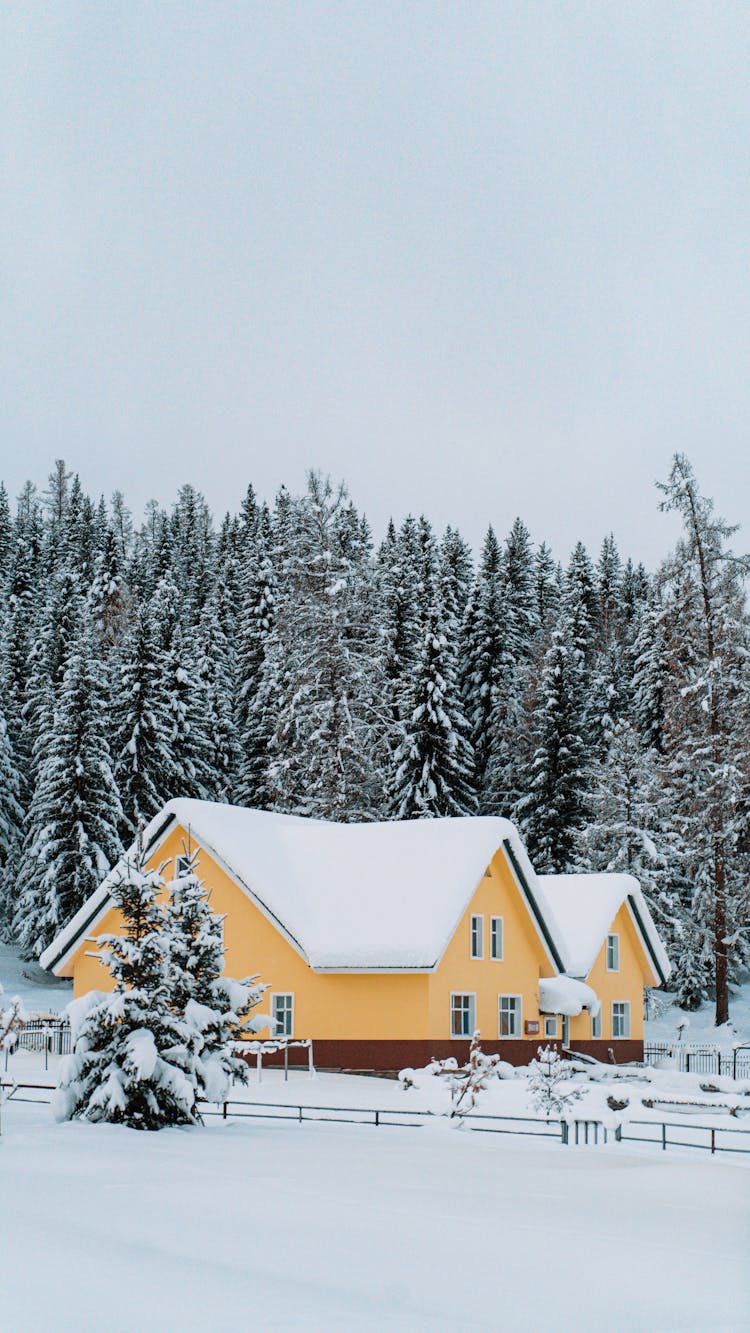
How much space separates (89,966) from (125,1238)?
30.9 meters

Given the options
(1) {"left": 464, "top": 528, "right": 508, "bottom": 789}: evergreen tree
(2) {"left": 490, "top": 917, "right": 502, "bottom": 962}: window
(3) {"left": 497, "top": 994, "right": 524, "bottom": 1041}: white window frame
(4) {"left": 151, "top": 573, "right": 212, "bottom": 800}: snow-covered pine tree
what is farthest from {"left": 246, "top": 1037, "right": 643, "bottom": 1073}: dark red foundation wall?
(1) {"left": 464, "top": 528, "right": 508, "bottom": 789}: evergreen tree

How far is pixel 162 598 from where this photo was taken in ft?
266

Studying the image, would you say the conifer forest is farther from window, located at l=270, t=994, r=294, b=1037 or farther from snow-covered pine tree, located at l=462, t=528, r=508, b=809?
window, located at l=270, t=994, r=294, b=1037

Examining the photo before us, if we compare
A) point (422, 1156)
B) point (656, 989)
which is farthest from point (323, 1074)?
point (656, 989)

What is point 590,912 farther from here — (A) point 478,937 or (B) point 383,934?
(B) point 383,934

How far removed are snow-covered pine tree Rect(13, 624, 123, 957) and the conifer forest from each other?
0.36ft

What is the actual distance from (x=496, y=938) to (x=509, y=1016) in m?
2.28

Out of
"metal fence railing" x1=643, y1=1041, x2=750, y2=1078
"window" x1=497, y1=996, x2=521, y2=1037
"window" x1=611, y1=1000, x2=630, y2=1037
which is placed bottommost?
"metal fence railing" x1=643, y1=1041, x2=750, y2=1078

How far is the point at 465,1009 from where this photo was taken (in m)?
38.5

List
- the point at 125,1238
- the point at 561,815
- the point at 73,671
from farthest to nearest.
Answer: the point at 561,815 < the point at 73,671 < the point at 125,1238

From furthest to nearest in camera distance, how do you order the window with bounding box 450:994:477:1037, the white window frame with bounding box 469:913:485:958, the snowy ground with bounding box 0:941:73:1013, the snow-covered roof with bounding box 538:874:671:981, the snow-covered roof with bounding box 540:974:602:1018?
the snowy ground with bounding box 0:941:73:1013
the snow-covered roof with bounding box 538:874:671:981
the snow-covered roof with bounding box 540:974:602:1018
the white window frame with bounding box 469:913:485:958
the window with bounding box 450:994:477:1037

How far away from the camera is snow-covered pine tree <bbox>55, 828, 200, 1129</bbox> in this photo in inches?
813

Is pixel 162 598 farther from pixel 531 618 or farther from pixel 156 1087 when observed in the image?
pixel 156 1087

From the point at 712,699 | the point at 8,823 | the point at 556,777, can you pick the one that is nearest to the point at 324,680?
the point at 556,777
